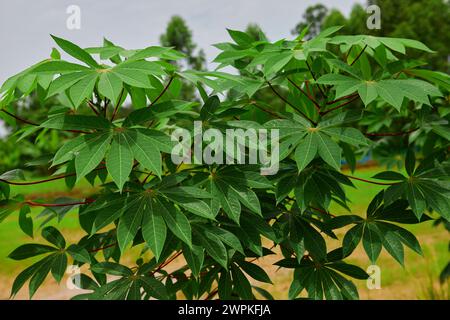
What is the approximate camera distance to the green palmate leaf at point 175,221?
105 centimetres

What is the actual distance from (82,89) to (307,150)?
24.2 inches

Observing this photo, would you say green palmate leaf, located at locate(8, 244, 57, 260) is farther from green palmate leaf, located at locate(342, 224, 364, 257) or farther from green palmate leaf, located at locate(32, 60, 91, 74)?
green palmate leaf, located at locate(342, 224, 364, 257)

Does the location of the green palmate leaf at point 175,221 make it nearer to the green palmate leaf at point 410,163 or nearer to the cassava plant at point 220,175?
the cassava plant at point 220,175

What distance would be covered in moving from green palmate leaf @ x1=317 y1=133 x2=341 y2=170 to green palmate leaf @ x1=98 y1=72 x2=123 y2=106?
0.56 meters

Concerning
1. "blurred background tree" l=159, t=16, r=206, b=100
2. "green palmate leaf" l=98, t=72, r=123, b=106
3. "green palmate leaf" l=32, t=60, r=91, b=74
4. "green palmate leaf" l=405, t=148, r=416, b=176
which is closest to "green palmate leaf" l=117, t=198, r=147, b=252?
"green palmate leaf" l=98, t=72, r=123, b=106

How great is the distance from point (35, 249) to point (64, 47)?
686 mm

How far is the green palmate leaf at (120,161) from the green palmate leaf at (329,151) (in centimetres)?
52

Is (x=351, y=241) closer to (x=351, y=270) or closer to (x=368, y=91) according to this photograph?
(x=351, y=270)

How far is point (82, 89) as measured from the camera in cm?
104

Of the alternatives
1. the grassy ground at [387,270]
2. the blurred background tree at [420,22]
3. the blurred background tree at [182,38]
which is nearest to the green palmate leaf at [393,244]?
the grassy ground at [387,270]

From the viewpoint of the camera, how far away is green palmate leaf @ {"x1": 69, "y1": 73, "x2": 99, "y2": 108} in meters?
1.01

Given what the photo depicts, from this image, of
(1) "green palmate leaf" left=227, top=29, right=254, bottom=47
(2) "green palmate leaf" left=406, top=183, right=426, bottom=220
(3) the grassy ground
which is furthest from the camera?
(3) the grassy ground

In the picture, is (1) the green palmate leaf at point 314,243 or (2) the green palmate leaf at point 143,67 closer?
(2) the green palmate leaf at point 143,67

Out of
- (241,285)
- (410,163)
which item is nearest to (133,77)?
(241,285)
